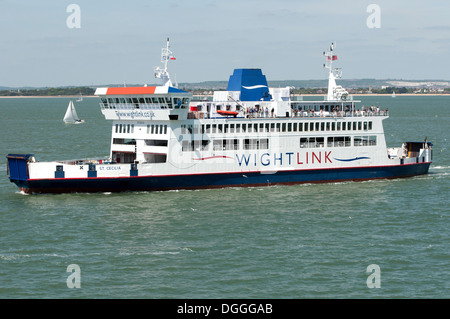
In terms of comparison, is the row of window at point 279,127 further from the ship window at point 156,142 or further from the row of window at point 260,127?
the ship window at point 156,142

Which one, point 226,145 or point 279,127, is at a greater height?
point 279,127

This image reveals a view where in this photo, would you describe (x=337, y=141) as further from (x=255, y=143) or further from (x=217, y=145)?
(x=217, y=145)

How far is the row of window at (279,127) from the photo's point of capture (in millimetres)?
43972

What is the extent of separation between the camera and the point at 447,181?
48344mm

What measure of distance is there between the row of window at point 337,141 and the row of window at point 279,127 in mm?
625

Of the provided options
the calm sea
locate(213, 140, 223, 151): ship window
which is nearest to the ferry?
locate(213, 140, 223, 151): ship window

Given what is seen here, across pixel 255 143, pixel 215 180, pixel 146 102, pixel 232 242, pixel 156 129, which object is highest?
pixel 146 102

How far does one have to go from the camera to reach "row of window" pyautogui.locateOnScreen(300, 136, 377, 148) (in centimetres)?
4650

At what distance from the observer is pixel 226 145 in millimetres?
44406

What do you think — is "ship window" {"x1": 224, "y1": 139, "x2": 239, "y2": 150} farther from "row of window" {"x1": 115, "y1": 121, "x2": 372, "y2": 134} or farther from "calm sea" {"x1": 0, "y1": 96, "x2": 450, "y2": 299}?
"calm sea" {"x1": 0, "y1": 96, "x2": 450, "y2": 299}

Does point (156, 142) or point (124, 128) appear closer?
point (156, 142)

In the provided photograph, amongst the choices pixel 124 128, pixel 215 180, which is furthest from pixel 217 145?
pixel 124 128

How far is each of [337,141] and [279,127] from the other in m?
4.73

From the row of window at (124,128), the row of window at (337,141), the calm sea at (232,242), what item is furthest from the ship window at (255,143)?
the row of window at (124,128)
